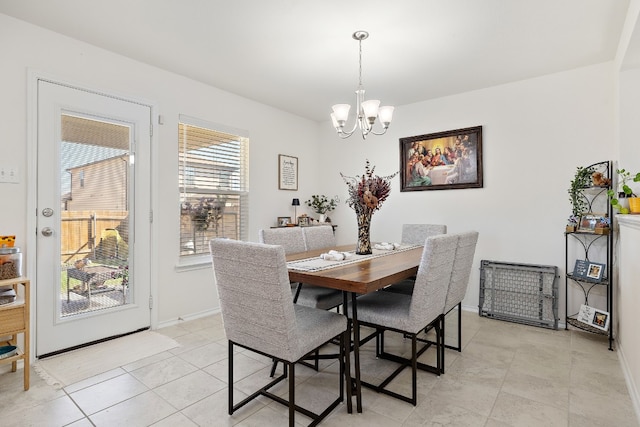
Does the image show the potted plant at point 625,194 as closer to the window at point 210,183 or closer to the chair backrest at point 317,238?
the chair backrest at point 317,238

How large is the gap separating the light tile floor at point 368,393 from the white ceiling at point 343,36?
238cm

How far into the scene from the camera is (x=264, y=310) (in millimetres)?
1553

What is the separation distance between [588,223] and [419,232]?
4.51ft

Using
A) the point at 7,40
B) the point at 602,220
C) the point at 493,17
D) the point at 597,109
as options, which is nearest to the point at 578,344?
the point at 602,220

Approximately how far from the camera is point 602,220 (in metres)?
2.79

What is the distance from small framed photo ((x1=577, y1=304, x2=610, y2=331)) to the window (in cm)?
332

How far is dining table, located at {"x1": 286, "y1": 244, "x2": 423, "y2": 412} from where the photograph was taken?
5.44 ft

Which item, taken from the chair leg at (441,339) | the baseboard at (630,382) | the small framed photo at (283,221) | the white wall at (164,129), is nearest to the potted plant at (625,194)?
the baseboard at (630,382)

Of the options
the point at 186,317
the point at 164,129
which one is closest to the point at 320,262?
the point at 186,317

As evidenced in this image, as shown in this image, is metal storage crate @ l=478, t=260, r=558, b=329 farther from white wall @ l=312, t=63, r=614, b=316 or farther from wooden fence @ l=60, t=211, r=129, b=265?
wooden fence @ l=60, t=211, r=129, b=265

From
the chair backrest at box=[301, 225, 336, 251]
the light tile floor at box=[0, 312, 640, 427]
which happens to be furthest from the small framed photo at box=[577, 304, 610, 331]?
the chair backrest at box=[301, 225, 336, 251]

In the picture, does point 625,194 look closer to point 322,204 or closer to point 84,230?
point 322,204

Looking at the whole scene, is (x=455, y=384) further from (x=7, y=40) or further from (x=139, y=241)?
(x=7, y=40)

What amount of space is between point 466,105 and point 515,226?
1386mm
